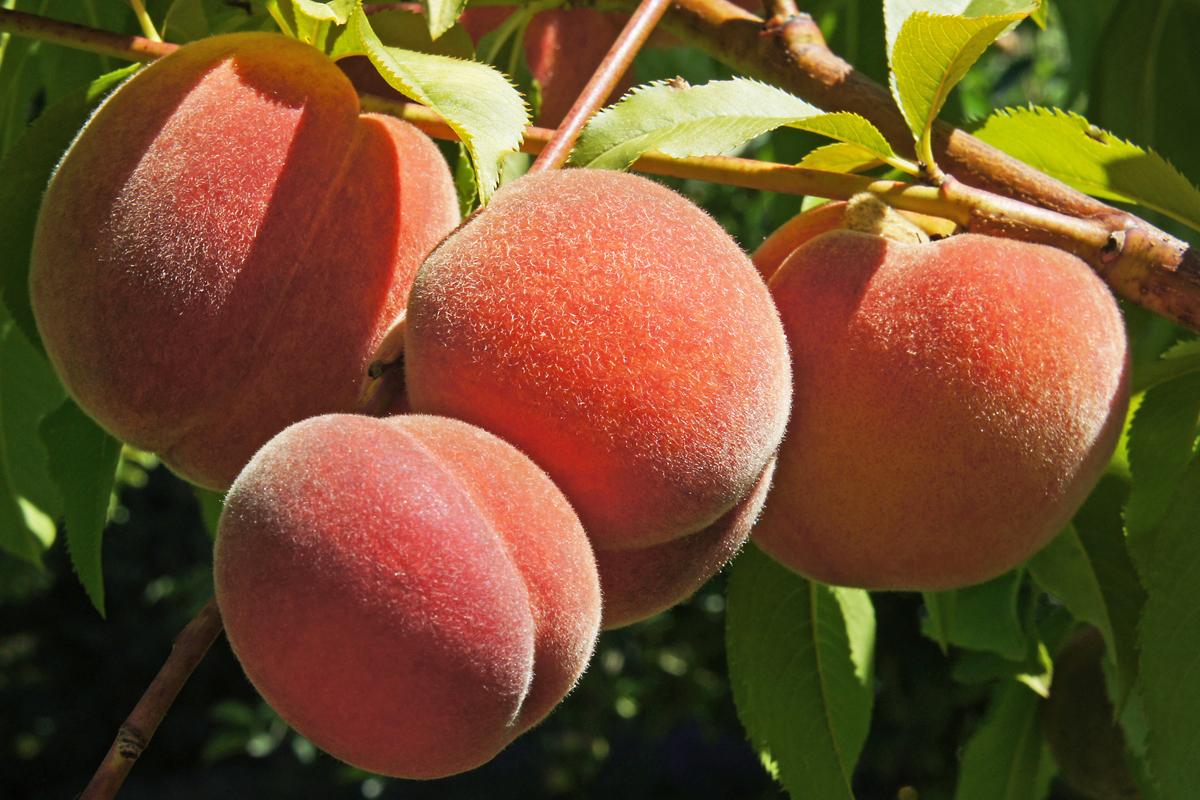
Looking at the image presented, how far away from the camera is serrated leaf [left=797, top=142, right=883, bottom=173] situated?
88 centimetres

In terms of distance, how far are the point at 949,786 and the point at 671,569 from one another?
2218 mm

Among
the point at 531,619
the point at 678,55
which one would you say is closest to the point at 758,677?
the point at 531,619

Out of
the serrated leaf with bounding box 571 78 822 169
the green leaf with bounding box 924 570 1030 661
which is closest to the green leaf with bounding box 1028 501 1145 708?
the green leaf with bounding box 924 570 1030 661

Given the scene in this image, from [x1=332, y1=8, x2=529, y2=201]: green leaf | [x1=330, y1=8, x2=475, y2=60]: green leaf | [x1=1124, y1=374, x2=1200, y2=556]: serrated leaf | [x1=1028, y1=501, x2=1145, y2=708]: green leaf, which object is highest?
[x1=332, y1=8, x2=529, y2=201]: green leaf

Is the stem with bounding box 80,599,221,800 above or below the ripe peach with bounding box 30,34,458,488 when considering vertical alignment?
below

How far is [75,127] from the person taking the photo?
983mm

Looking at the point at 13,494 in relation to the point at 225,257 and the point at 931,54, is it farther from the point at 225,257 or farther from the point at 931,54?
the point at 931,54

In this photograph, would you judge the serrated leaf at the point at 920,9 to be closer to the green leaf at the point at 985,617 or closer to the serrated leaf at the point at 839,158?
the serrated leaf at the point at 839,158

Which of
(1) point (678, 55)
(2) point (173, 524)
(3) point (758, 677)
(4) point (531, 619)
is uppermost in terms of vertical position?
(4) point (531, 619)

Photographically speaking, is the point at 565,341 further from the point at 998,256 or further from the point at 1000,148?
the point at 1000,148

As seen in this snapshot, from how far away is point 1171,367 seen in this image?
0.99 metres

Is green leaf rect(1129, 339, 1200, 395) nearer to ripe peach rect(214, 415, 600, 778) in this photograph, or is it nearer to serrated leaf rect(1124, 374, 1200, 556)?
serrated leaf rect(1124, 374, 1200, 556)


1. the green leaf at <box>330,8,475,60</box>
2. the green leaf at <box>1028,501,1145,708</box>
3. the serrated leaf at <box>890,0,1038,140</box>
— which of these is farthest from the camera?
the green leaf at <box>1028,501,1145,708</box>

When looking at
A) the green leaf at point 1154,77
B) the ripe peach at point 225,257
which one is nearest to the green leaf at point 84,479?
the ripe peach at point 225,257
